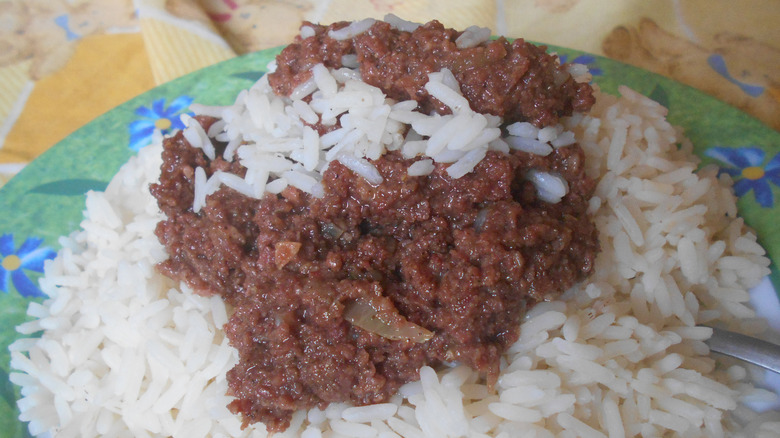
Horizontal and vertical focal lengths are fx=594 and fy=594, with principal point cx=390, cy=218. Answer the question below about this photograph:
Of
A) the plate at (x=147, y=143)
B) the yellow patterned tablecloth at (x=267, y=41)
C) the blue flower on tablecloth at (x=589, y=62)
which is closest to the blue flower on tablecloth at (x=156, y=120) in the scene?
the plate at (x=147, y=143)

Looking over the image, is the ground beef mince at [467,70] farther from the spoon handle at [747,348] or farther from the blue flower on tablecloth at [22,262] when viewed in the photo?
the blue flower on tablecloth at [22,262]

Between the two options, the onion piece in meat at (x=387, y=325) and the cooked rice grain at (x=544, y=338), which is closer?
the onion piece in meat at (x=387, y=325)

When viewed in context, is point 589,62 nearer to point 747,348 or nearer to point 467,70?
point 467,70

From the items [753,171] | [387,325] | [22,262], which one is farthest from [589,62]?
Result: [22,262]

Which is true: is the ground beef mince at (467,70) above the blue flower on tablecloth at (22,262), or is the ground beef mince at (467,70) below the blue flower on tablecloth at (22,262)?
above

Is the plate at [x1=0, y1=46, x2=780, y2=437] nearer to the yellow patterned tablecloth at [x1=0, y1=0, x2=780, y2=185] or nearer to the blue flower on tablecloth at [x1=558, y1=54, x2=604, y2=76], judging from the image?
the blue flower on tablecloth at [x1=558, y1=54, x2=604, y2=76]

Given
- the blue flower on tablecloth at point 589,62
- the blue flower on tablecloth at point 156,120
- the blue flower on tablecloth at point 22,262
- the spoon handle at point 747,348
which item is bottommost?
the blue flower on tablecloth at point 22,262

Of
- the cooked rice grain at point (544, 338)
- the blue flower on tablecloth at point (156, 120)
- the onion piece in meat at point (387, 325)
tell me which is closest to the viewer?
the onion piece in meat at point (387, 325)

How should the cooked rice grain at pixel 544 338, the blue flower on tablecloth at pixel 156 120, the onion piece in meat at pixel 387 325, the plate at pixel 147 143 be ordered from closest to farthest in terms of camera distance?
1. the onion piece in meat at pixel 387 325
2. the cooked rice grain at pixel 544 338
3. the plate at pixel 147 143
4. the blue flower on tablecloth at pixel 156 120

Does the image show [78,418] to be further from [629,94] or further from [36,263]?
[629,94]
